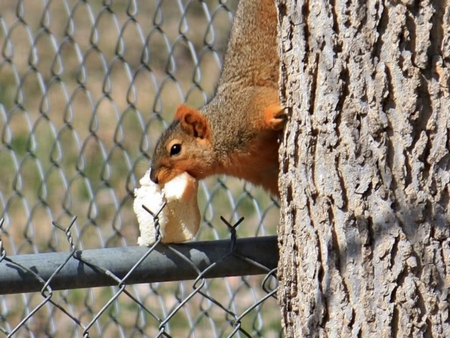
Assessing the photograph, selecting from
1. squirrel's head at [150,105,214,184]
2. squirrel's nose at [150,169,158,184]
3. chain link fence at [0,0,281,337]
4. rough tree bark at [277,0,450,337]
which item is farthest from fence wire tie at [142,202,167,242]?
squirrel's head at [150,105,214,184]

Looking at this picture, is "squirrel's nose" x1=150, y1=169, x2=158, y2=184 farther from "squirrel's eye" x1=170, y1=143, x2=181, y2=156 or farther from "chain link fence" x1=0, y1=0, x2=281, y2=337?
"chain link fence" x1=0, y1=0, x2=281, y2=337

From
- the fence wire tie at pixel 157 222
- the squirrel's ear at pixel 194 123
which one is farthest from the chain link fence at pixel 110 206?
the squirrel's ear at pixel 194 123

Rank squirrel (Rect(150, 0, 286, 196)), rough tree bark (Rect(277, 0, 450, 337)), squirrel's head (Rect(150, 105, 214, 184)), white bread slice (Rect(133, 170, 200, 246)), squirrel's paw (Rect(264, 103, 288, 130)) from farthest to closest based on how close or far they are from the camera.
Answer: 1. squirrel's head (Rect(150, 105, 214, 184))
2. squirrel (Rect(150, 0, 286, 196))
3. squirrel's paw (Rect(264, 103, 288, 130))
4. white bread slice (Rect(133, 170, 200, 246))
5. rough tree bark (Rect(277, 0, 450, 337))

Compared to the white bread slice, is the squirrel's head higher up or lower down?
higher up

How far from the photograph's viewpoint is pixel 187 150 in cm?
319

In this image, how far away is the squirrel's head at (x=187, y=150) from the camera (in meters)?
3.16

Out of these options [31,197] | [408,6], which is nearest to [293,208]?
[408,6]

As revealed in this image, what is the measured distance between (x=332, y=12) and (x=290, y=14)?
151 millimetres

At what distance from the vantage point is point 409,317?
2055 millimetres

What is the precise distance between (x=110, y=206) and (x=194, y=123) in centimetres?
236

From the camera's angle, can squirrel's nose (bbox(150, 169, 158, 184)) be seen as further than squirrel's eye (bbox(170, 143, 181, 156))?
No

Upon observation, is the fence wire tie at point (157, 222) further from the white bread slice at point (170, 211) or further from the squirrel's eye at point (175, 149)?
the squirrel's eye at point (175, 149)

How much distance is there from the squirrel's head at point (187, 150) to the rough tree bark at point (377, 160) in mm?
1016

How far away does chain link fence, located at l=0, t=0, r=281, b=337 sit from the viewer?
2.37m
